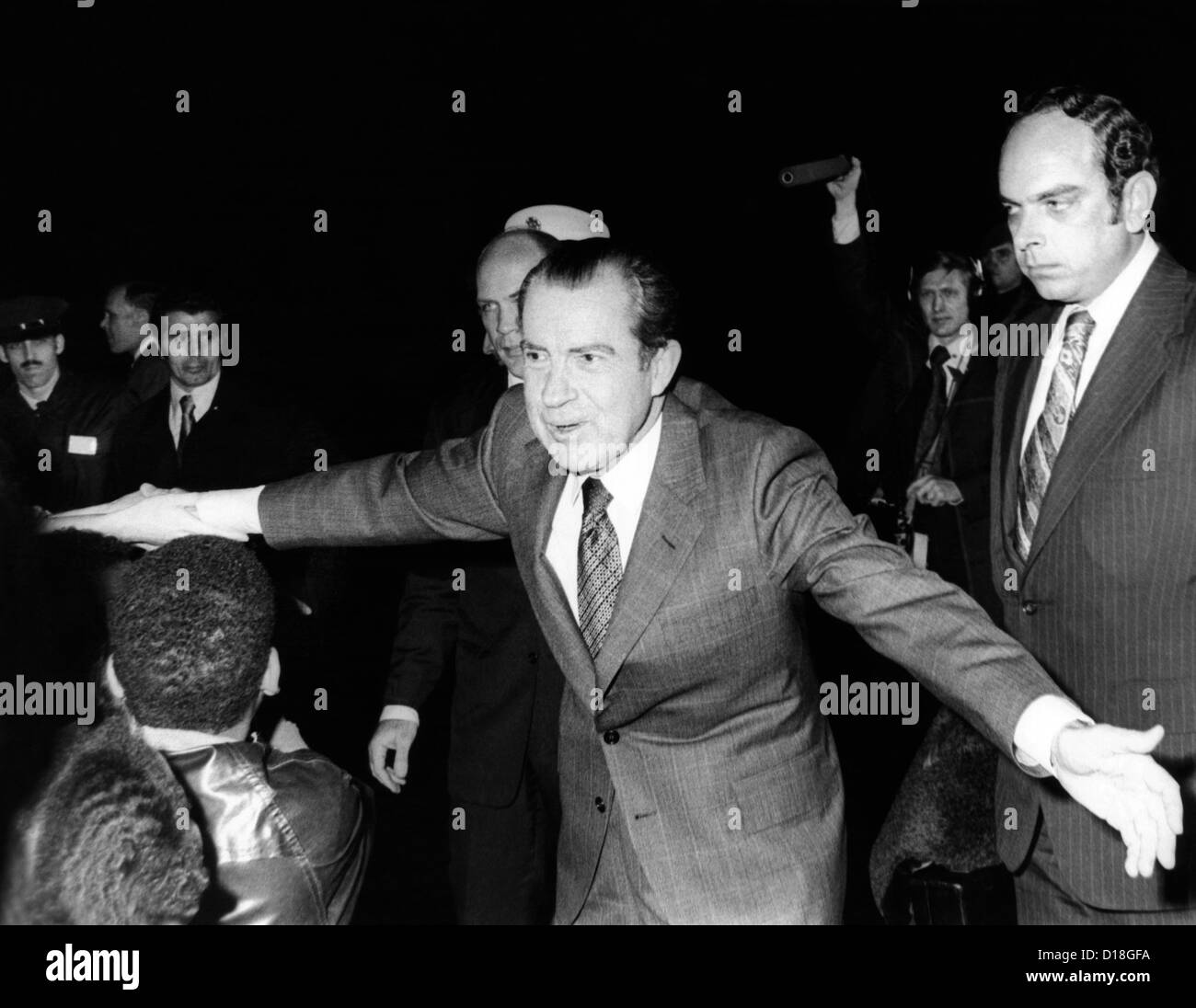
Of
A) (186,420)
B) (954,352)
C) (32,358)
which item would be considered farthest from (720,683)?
(32,358)

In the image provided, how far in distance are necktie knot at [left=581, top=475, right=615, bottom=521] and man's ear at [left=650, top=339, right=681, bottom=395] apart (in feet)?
0.54

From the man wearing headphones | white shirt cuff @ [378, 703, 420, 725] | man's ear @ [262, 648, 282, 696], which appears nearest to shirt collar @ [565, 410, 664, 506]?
man's ear @ [262, 648, 282, 696]

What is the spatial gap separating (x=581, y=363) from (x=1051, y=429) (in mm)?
788

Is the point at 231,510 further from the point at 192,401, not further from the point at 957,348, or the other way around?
the point at 957,348

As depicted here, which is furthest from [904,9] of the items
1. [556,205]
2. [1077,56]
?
[556,205]

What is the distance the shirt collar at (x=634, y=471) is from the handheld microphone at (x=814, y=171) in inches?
53.5

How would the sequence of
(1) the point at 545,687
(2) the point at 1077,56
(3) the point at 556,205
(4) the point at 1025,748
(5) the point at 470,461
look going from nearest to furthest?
(4) the point at 1025,748, (5) the point at 470,461, (1) the point at 545,687, (2) the point at 1077,56, (3) the point at 556,205

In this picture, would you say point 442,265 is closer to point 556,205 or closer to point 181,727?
point 556,205

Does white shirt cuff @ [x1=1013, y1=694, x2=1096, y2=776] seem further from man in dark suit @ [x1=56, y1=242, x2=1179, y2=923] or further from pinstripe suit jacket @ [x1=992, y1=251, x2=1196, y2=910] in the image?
pinstripe suit jacket @ [x1=992, y1=251, x2=1196, y2=910]

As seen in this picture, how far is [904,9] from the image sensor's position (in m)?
3.41

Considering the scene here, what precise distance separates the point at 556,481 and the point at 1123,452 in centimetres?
86

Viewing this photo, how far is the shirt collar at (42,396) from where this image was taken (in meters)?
3.37

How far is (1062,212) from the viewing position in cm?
242

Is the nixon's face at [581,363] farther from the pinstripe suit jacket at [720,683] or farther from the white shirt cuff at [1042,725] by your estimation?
the white shirt cuff at [1042,725]
